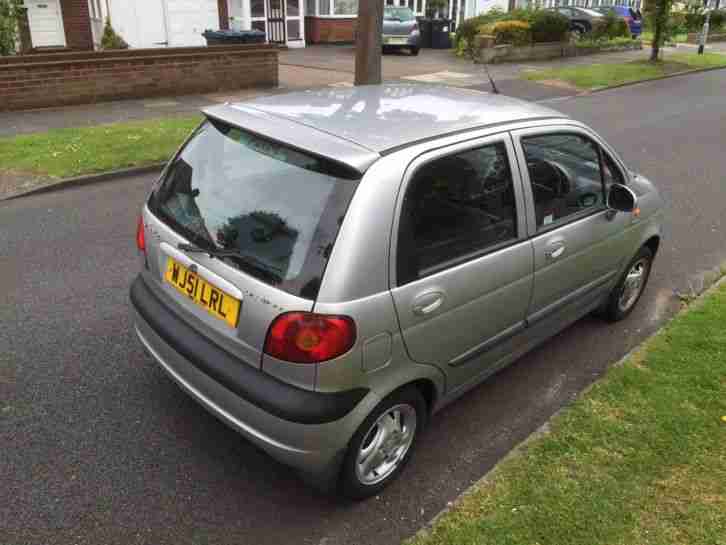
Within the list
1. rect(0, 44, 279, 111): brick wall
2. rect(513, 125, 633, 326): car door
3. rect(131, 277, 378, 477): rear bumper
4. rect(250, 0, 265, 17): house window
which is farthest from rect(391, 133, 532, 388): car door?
rect(250, 0, 265, 17): house window

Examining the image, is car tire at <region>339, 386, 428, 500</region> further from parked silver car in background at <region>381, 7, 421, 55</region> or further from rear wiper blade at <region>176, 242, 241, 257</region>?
parked silver car in background at <region>381, 7, 421, 55</region>

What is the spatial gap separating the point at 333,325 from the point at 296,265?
0.30 meters

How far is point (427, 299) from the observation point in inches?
114

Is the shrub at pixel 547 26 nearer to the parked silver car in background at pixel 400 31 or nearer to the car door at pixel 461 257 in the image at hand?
the parked silver car in background at pixel 400 31

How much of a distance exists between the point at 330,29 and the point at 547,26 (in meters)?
9.10

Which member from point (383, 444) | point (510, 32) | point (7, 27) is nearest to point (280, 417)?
point (383, 444)

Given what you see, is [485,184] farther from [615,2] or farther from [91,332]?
[615,2]

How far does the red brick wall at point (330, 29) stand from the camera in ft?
89.0

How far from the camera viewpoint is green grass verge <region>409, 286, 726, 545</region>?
110 inches

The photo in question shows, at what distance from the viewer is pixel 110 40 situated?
19.3 meters

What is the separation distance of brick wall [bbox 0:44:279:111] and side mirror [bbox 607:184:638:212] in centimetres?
1110

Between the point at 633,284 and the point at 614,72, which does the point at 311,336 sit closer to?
the point at 633,284

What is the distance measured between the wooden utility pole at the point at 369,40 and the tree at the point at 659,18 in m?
15.8

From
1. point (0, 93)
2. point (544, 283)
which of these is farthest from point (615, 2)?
point (544, 283)
